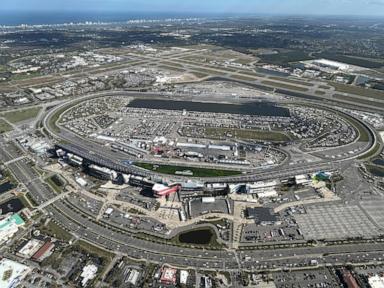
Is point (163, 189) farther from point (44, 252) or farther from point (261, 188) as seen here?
point (44, 252)

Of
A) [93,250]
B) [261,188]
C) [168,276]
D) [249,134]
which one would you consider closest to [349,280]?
[261,188]

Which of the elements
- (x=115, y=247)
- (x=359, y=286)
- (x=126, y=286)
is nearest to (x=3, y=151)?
(x=115, y=247)

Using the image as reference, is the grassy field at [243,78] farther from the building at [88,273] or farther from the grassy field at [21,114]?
the building at [88,273]

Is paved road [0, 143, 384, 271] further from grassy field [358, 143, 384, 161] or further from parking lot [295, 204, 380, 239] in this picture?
grassy field [358, 143, 384, 161]

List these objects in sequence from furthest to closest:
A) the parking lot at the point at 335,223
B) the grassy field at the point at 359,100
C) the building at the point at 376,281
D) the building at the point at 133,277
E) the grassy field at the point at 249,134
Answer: the grassy field at the point at 359,100, the grassy field at the point at 249,134, the parking lot at the point at 335,223, the building at the point at 133,277, the building at the point at 376,281

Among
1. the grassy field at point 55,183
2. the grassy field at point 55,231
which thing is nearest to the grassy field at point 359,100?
the grassy field at point 55,183

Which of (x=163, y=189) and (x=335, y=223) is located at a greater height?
(x=163, y=189)

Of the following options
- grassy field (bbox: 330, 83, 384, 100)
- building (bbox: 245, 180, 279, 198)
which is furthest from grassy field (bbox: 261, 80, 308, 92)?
building (bbox: 245, 180, 279, 198)
